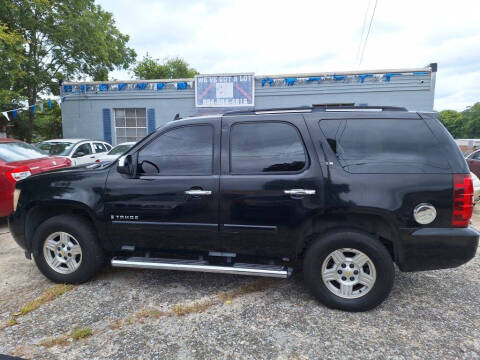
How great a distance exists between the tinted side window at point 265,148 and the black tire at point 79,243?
1742 mm

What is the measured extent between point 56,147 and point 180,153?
25.8 ft

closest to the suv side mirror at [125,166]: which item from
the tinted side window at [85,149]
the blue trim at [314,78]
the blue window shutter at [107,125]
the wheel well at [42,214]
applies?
the wheel well at [42,214]

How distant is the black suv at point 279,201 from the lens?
2.58 meters

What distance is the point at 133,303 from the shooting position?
9.55ft

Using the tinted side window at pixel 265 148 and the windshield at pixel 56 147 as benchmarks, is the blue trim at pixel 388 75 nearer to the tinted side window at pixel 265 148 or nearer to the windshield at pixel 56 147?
the tinted side window at pixel 265 148

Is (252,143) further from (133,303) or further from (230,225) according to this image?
(133,303)

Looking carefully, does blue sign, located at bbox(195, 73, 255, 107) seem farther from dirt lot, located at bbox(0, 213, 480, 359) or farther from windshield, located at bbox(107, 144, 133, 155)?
dirt lot, located at bbox(0, 213, 480, 359)

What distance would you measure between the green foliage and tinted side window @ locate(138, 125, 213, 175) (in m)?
72.5

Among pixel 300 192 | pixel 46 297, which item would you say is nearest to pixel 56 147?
pixel 46 297

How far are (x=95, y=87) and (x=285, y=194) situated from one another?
13.1 m

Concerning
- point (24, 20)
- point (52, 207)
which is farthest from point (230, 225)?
point (24, 20)

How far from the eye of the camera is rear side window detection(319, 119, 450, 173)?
8.52 ft

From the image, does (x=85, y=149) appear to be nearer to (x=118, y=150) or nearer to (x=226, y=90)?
(x=118, y=150)

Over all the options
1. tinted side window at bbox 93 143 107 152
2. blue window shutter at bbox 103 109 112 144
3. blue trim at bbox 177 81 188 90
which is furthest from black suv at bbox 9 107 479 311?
blue window shutter at bbox 103 109 112 144
